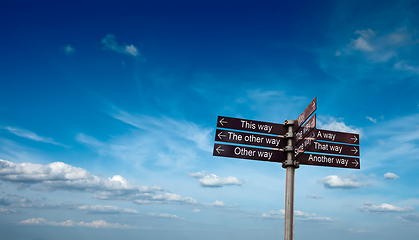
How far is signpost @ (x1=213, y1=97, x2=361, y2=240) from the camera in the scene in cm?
777

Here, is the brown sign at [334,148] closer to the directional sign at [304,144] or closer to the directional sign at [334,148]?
the directional sign at [334,148]

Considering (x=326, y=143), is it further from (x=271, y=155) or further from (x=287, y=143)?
(x=271, y=155)

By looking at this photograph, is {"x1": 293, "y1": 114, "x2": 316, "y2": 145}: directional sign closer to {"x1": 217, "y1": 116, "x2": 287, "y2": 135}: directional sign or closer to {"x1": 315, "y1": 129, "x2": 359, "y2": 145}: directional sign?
{"x1": 217, "y1": 116, "x2": 287, "y2": 135}: directional sign

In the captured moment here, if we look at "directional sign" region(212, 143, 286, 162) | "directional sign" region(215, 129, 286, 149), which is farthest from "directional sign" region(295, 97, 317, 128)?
"directional sign" region(212, 143, 286, 162)

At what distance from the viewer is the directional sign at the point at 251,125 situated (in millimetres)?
8180

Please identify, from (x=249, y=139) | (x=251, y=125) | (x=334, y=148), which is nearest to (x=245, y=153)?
(x=249, y=139)

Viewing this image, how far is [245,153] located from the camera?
7910 millimetres

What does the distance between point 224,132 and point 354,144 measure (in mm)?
4010

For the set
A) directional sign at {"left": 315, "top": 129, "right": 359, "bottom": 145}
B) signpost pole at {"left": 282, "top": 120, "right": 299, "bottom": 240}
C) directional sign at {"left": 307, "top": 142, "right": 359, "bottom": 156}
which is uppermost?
directional sign at {"left": 315, "top": 129, "right": 359, "bottom": 145}

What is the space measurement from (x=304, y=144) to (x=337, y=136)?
6.06ft

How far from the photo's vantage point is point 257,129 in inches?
326

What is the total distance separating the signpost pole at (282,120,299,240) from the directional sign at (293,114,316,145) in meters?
0.24

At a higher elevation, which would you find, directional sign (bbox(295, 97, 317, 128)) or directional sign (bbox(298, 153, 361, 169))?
directional sign (bbox(295, 97, 317, 128))

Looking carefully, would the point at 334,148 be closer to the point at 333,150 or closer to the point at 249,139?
the point at 333,150
